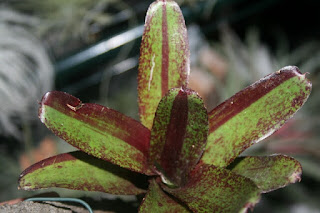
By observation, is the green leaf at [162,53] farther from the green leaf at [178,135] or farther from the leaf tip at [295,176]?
the leaf tip at [295,176]

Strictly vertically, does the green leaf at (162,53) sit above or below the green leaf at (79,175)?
above

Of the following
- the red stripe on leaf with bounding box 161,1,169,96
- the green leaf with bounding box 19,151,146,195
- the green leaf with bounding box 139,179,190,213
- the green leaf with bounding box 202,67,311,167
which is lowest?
the green leaf with bounding box 139,179,190,213

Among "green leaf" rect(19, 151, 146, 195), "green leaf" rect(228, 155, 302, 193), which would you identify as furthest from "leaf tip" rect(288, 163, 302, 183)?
"green leaf" rect(19, 151, 146, 195)

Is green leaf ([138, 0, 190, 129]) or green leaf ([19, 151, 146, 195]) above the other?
green leaf ([138, 0, 190, 129])

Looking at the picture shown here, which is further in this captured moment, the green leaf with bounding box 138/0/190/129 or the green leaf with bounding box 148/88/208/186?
the green leaf with bounding box 138/0/190/129

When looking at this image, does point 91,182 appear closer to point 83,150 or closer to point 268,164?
point 83,150

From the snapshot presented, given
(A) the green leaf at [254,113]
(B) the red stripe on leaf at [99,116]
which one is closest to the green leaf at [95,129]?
(B) the red stripe on leaf at [99,116]

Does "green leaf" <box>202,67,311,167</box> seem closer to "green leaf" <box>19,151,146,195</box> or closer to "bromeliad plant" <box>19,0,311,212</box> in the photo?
"bromeliad plant" <box>19,0,311,212</box>
